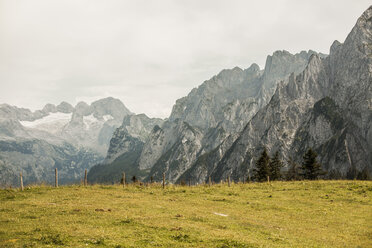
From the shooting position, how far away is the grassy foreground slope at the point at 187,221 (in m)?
20.6

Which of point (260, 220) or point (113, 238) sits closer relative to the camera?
point (113, 238)

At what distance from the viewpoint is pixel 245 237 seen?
23.0 meters

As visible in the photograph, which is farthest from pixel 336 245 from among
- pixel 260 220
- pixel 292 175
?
pixel 292 175

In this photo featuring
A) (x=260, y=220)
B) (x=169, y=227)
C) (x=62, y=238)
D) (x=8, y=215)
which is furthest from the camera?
(x=260, y=220)

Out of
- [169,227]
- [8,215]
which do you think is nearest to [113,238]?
[169,227]

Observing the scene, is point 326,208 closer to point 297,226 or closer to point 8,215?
point 297,226

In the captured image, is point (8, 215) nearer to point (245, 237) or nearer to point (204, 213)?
point (204, 213)

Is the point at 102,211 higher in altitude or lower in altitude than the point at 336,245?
higher

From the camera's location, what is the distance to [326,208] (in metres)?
38.7

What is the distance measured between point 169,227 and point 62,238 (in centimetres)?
834

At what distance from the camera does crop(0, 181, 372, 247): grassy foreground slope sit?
20.6 m

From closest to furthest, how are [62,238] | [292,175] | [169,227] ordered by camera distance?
[62,238] → [169,227] → [292,175]

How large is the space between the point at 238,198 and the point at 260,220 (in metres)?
14.7

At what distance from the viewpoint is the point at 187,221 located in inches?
1101
